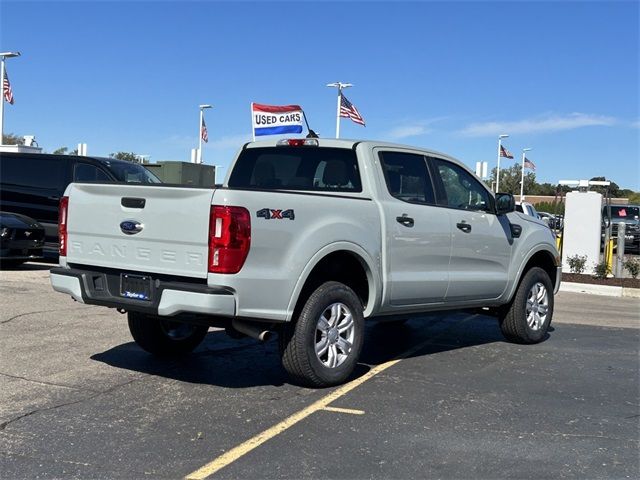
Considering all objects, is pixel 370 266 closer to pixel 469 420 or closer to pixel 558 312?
pixel 469 420

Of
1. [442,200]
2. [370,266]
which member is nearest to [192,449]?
[370,266]

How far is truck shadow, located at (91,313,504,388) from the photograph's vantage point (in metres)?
5.90

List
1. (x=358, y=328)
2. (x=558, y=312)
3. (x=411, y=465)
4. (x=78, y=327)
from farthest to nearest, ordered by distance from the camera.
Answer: (x=558, y=312)
(x=78, y=327)
(x=358, y=328)
(x=411, y=465)

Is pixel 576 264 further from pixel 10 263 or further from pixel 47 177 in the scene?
pixel 10 263

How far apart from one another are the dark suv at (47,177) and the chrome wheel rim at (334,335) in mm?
8911

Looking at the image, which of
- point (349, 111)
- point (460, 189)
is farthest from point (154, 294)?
point (349, 111)

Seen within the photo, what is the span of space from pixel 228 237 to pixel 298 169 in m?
1.89

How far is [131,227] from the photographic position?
520 cm

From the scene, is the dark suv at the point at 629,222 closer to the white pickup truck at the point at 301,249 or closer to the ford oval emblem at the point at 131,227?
the white pickup truck at the point at 301,249

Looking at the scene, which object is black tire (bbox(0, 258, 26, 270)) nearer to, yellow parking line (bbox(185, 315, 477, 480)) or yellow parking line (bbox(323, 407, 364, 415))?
yellow parking line (bbox(185, 315, 477, 480))

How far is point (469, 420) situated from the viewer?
482cm

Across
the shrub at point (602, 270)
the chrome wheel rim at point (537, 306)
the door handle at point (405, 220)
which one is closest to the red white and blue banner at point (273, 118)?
the shrub at point (602, 270)

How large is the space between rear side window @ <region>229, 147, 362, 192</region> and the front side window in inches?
41.7

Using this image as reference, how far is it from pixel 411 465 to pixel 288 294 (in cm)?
159
